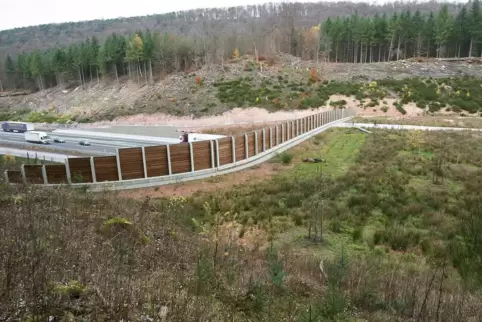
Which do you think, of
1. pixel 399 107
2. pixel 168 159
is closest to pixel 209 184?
pixel 168 159

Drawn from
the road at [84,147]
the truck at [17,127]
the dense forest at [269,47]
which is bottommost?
the road at [84,147]

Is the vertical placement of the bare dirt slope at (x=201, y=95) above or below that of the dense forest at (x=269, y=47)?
below

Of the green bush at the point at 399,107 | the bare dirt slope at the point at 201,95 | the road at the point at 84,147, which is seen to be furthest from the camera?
the bare dirt slope at the point at 201,95

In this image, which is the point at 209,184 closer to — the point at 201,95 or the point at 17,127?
the point at 17,127

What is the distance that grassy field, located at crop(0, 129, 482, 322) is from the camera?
13.1ft

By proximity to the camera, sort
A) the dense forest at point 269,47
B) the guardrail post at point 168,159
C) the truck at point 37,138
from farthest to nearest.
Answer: the dense forest at point 269,47
the truck at point 37,138
the guardrail post at point 168,159

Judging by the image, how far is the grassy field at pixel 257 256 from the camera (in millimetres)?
3984

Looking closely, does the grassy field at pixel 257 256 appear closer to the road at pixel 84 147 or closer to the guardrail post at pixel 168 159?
the guardrail post at pixel 168 159

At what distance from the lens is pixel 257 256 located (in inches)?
304

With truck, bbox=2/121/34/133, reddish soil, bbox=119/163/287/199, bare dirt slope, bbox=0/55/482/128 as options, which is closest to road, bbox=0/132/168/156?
truck, bbox=2/121/34/133

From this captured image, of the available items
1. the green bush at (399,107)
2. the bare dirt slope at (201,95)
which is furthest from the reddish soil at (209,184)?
the green bush at (399,107)

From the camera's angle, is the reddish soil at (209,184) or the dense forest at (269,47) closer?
the reddish soil at (209,184)

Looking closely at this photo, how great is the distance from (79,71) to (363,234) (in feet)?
311

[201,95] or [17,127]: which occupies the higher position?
[201,95]
